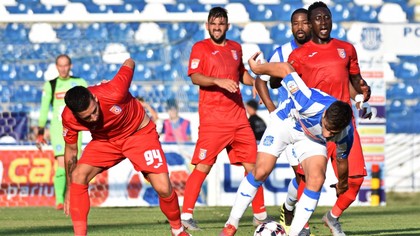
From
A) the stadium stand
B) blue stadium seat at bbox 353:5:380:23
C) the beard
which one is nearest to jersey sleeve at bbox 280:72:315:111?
the beard

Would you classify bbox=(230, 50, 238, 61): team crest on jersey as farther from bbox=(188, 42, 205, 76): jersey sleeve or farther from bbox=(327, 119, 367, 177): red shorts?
bbox=(327, 119, 367, 177): red shorts

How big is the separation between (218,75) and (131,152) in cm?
265

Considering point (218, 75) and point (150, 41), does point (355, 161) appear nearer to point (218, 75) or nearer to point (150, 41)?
point (218, 75)

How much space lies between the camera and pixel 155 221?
13.2 metres

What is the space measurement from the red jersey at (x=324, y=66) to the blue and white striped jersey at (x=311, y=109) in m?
1.07

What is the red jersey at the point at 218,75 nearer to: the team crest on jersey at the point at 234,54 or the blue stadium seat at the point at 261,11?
the team crest on jersey at the point at 234,54

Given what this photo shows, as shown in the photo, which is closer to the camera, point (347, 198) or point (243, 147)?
point (347, 198)

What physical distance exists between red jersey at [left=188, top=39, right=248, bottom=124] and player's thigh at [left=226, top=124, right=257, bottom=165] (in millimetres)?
126

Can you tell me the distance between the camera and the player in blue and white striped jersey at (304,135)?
840 centimetres

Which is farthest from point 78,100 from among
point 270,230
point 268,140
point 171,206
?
point 270,230

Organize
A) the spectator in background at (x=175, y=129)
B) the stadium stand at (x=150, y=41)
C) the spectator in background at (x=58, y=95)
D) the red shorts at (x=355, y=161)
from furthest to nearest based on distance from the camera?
the stadium stand at (x=150, y=41) < the spectator in background at (x=175, y=129) < the spectator in background at (x=58, y=95) < the red shorts at (x=355, y=161)

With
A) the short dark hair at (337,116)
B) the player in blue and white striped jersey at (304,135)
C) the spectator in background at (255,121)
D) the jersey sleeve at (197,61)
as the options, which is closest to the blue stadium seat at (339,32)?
the spectator in background at (255,121)

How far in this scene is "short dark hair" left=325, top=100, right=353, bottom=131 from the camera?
8180mm

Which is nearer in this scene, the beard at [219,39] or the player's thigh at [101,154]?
the player's thigh at [101,154]
